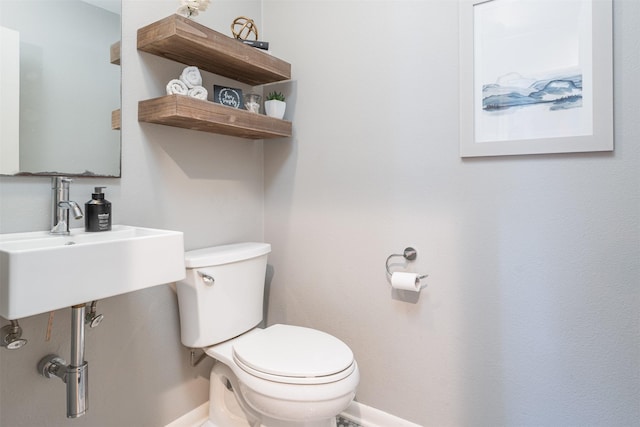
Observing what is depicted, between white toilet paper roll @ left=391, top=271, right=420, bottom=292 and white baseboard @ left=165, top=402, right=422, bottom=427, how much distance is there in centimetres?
59

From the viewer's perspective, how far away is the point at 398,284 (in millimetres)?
1406

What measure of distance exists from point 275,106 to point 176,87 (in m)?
0.47

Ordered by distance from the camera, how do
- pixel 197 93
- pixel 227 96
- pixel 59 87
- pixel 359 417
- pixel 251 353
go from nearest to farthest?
pixel 59 87 → pixel 251 353 → pixel 197 93 → pixel 227 96 → pixel 359 417

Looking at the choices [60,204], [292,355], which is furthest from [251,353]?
[60,204]

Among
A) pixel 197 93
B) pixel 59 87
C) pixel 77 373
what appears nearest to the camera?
pixel 77 373

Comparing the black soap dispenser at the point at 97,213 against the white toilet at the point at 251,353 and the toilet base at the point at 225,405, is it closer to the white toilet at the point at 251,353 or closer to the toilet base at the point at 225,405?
the white toilet at the point at 251,353

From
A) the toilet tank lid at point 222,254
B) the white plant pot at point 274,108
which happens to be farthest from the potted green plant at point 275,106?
the toilet tank lid at point 222,254

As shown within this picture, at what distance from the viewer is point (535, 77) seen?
1.22 m

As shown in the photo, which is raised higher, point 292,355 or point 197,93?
point 197,93

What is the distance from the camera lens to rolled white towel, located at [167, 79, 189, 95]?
1309 mm

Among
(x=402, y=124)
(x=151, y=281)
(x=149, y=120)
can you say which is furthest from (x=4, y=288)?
(x=402, y=124)

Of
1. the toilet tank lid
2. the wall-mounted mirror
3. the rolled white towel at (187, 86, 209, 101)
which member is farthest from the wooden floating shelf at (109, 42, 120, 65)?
the toilet tank lid

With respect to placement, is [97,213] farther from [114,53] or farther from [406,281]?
[406,281]

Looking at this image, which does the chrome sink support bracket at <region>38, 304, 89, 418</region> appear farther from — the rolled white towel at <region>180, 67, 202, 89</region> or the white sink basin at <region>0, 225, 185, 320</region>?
the rolled white towel at <region>180, 67, 202, 89</region>
